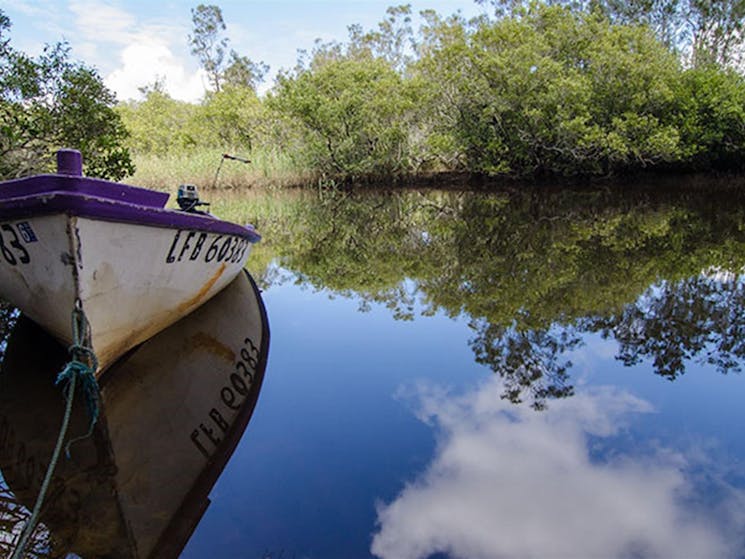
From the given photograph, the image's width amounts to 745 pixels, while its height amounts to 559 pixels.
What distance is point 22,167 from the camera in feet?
24.7

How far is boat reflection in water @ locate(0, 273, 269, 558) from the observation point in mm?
2064

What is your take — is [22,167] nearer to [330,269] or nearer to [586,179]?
[330,269]

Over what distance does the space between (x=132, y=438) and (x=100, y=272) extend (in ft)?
3.12

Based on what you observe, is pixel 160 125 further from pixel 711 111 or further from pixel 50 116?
pixel 711 111

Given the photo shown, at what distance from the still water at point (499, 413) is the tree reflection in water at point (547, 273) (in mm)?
33

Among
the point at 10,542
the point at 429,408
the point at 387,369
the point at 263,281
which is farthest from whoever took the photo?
the point at 263,281

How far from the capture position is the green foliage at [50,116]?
7.20m

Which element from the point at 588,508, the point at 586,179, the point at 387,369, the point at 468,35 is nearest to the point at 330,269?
the point at 387,369

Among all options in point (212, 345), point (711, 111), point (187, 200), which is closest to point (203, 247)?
point (212, 345)

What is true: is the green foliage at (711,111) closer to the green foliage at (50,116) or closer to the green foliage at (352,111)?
the green foliage at (352,111)

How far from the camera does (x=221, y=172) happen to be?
22.0 meters

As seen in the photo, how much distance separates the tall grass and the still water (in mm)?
15865

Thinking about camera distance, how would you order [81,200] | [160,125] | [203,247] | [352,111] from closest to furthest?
[81,200] < [203,247] < [352,111] < [160,125]

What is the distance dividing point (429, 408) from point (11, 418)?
251cm
